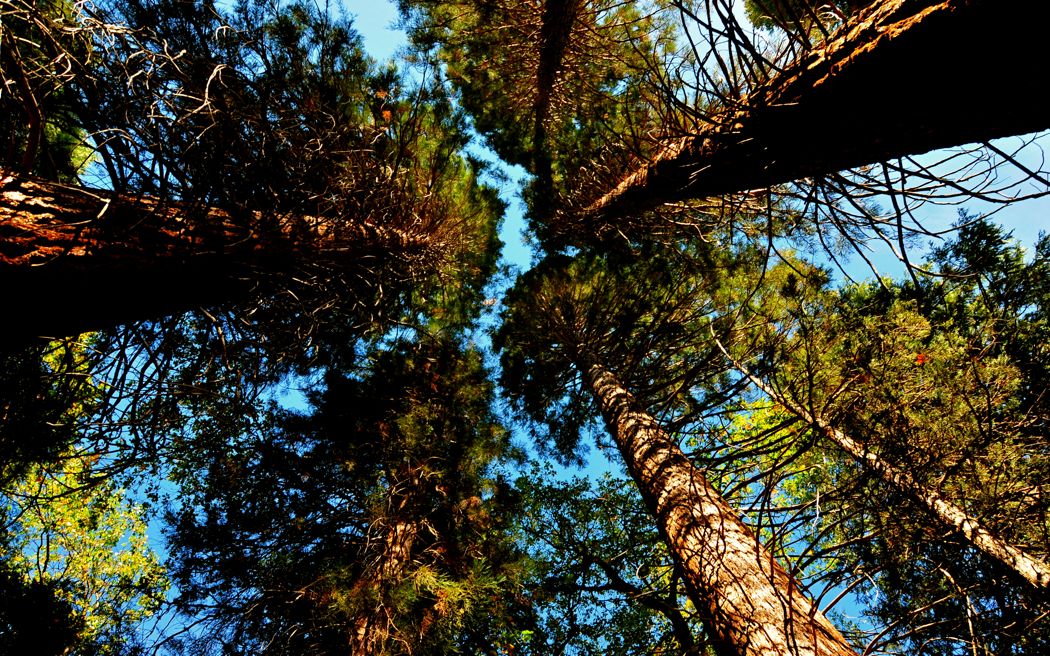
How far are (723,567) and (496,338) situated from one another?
5357mm

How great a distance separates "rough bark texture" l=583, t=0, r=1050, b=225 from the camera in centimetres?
113

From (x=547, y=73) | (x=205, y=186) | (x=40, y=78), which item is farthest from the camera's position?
(x=547, y=73)

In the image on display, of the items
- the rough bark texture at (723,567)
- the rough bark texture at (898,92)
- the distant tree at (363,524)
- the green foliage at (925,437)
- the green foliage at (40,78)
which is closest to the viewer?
the rough bark texture at (898,92)

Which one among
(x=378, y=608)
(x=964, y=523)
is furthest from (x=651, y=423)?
(x=964, y=523)

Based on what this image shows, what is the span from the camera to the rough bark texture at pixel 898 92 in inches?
44.7

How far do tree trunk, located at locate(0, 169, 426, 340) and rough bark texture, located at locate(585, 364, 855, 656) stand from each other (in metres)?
3.15

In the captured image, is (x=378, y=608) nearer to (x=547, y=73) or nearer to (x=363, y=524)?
(x=363, y=524)

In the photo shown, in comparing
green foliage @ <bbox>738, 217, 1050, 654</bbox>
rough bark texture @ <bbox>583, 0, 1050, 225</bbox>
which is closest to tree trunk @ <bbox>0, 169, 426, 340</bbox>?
rough bark texture @ <bbox>583, 0, 1050, 225</bbox>

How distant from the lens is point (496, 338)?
715cm

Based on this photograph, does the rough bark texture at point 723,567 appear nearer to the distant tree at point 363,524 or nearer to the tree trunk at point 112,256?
the distant tree at point 363,524

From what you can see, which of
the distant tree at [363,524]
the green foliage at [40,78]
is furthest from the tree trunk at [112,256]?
the distant tree at [363,524]

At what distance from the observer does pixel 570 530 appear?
205 inches

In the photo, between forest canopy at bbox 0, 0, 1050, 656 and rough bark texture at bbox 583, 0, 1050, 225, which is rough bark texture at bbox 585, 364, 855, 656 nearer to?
forest canopy at bbox 0, 0, 1050, 656

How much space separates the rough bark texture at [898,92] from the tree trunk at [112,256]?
116 inches
